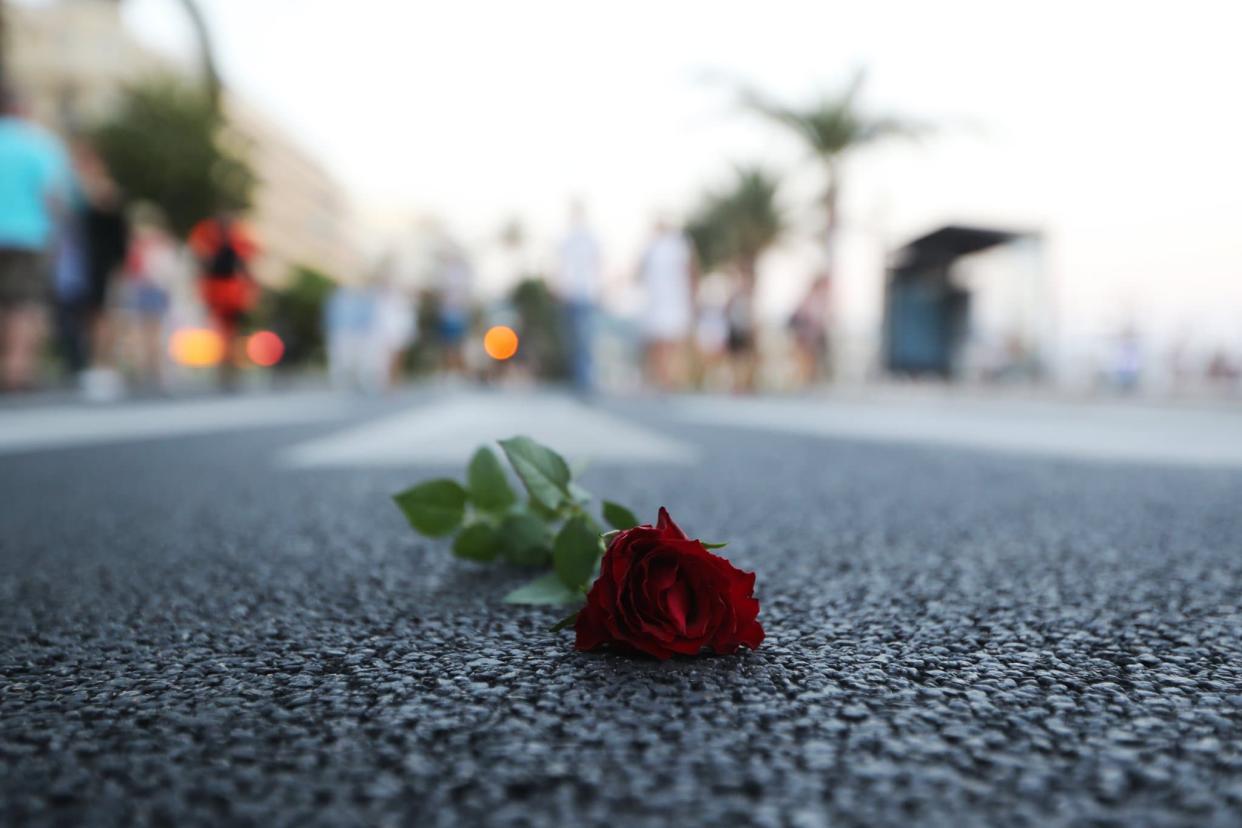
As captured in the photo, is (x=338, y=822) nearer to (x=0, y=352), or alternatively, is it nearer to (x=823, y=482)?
(x=823, y=482)

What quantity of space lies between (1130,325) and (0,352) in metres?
Answer: 20.7

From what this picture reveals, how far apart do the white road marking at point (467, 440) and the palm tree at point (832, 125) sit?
1638 cm

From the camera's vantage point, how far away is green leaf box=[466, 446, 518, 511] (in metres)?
1.83

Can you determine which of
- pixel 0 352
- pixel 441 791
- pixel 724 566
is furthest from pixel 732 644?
pixel 0 352

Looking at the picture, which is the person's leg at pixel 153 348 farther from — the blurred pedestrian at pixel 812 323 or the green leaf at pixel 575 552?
the green leaf at pixel 575 552

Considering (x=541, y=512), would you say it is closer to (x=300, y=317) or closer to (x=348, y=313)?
(x=348, y=313)

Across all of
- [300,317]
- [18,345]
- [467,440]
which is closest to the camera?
[467,440]

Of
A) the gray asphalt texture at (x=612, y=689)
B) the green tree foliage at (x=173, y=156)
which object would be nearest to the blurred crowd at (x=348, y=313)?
the green tree foliage at (x=173, y=156)

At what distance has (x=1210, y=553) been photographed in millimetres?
2102

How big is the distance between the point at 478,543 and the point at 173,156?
30793 mm

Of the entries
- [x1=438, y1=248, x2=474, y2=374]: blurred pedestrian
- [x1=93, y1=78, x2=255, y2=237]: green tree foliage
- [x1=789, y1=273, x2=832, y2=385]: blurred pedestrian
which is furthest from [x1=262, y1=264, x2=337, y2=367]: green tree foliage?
[x1=789, y1=273, x2=832, y2=385]: blurred pedestrian

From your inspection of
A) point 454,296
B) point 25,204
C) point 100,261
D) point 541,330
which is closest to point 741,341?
point 454,296

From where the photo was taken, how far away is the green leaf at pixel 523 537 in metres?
1.84

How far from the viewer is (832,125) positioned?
22.7 metres
